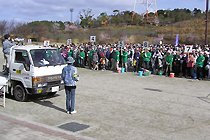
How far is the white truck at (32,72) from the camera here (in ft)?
30.8

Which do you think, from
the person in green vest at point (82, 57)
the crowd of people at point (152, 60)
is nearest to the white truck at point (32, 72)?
the crowd of people at point (152, 60)

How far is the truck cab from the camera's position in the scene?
30.8ft

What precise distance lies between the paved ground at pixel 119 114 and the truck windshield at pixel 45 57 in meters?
1.59

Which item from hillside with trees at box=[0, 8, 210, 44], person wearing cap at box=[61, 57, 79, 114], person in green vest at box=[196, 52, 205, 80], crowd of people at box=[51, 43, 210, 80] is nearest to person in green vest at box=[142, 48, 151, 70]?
crowd of people at box=[51, 43, 210, 80]

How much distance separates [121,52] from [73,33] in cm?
3644

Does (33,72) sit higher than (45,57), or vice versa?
(45,57)

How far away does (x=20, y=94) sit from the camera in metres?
9.97

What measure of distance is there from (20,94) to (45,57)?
1792mm

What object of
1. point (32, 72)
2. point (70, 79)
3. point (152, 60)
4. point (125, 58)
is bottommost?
point (70, 79)

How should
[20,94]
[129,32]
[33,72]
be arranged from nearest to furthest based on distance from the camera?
[33,72] < [20,94] < [129,32]

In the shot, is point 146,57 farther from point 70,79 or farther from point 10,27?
point 10,27

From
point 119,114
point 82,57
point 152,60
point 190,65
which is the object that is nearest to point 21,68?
point 119,114

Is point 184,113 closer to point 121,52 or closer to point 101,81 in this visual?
point 101,81

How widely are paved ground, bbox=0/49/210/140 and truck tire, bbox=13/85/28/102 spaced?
0.22 m
